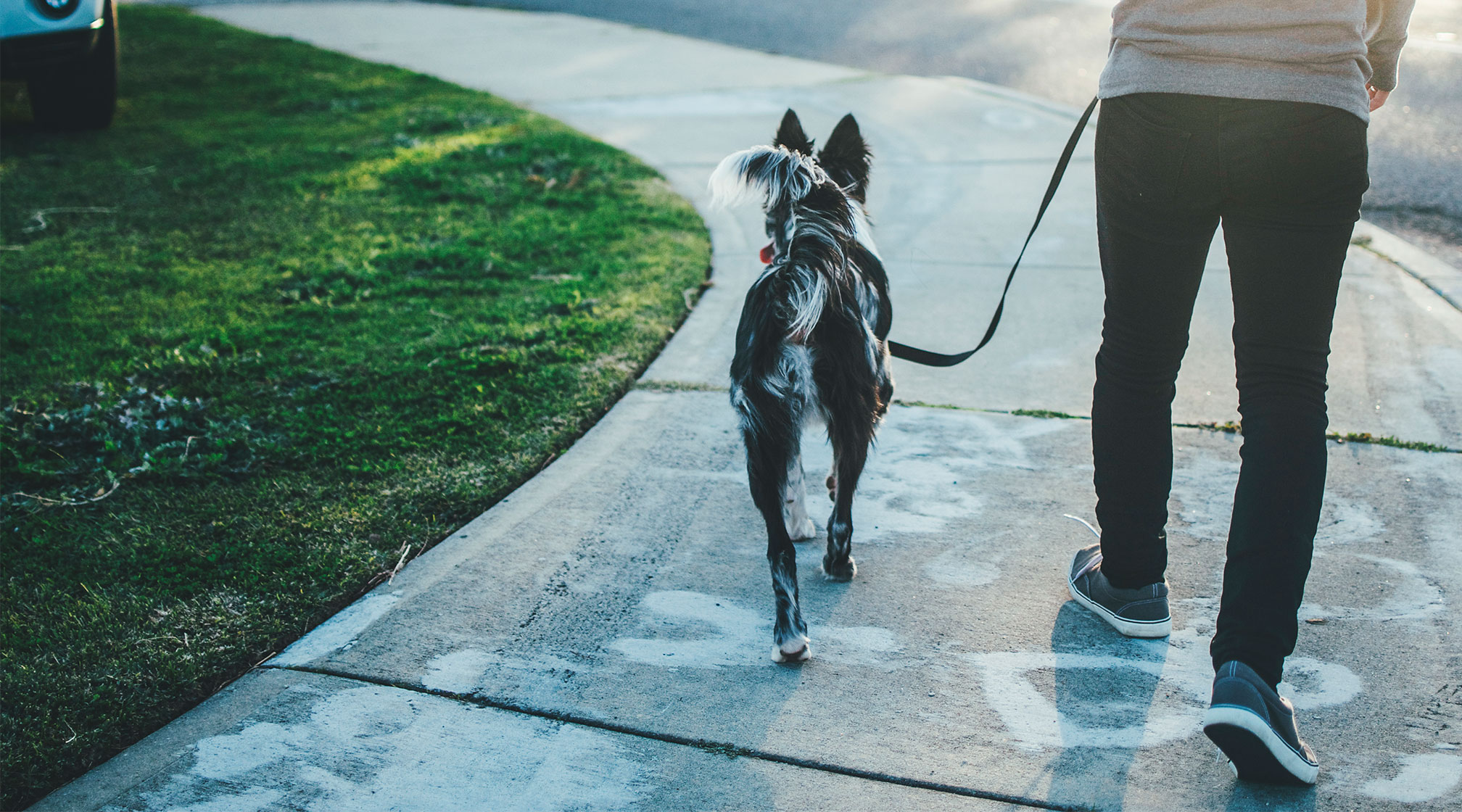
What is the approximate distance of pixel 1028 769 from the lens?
2316 mm

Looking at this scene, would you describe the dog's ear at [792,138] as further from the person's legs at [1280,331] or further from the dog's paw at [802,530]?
the person's legs at [1280,331]

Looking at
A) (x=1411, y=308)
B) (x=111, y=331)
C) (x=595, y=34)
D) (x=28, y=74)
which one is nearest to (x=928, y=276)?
(x=1411, y=308)

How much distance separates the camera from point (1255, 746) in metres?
2.15

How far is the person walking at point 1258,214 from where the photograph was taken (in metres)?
2.13

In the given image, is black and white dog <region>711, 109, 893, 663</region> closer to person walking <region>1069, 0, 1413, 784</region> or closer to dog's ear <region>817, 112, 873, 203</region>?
dog's ear <region>817, 112, 873, 203</region>

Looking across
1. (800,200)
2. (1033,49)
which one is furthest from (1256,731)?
(1033,49)

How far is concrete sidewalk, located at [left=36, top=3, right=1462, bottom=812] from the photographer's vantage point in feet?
7.58

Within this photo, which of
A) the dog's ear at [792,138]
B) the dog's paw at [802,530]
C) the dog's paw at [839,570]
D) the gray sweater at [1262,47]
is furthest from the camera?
the dog's paw at [802,530]

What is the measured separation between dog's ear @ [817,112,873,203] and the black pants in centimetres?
93

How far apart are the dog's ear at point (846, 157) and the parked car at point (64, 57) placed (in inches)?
234

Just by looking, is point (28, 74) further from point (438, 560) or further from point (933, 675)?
point (933, 675)

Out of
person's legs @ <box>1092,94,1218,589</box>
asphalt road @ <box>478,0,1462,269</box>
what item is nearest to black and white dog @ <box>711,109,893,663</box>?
person's legs @ <box>1092,94,1218,589</box>

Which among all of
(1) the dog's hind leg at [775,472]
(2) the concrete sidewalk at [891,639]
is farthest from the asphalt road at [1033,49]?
(1) the dog's hind leg at [775,472]

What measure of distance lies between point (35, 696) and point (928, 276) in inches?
157
